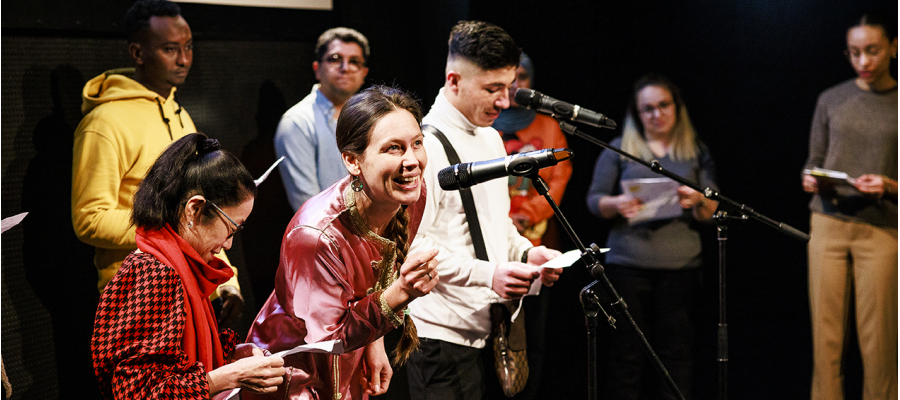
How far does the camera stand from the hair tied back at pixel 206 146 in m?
1.80

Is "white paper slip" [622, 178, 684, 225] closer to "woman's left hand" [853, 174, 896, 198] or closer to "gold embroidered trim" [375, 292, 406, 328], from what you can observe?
"woman's left hand" [853, 174, 896, 198]

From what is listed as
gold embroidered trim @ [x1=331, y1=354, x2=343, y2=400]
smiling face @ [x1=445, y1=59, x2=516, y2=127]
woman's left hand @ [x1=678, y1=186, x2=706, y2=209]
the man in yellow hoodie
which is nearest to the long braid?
gold embroidered trim @ [x1=331, y1=354, x2=343, y2=400]

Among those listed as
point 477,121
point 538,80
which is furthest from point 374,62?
point 477,121

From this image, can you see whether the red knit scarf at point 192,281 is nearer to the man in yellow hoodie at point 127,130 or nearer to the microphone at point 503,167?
the microphone at point 503,167

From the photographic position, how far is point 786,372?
383cm

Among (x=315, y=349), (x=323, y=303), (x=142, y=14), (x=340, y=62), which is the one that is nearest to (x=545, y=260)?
(x=323, y=303)

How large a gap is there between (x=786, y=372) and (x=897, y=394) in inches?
19.8

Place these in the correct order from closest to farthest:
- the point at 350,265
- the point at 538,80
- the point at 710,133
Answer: the point at 350,265, the point at 710,133, the point at 538,80

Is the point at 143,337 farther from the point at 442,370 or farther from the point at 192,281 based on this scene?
the point at 442,370

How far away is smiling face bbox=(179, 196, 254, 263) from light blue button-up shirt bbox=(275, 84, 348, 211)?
66.8 inches

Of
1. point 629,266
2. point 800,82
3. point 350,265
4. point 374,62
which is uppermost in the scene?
point 374,62

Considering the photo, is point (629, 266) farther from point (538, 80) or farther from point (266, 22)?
point (266, 22)

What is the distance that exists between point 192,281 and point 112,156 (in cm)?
132

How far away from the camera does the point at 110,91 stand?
2951mm
